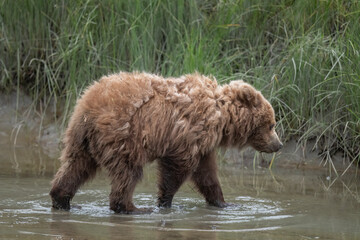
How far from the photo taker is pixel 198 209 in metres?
7.05

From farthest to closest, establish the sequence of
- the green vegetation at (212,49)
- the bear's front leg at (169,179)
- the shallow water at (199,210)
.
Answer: the green vegetation at (212,49) → the bear's front leg at (169,179) → the shallow water at (199,210)

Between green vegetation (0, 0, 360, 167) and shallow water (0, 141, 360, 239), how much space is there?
32.1 inches

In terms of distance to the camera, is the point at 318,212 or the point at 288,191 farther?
the point at 288,191

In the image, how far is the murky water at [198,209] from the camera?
227 inches

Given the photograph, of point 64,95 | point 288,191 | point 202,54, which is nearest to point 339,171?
point 288,191

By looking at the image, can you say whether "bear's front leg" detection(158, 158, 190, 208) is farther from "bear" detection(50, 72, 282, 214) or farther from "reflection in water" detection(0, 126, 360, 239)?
"reflection in water" detection(0, 126, 360, 239)

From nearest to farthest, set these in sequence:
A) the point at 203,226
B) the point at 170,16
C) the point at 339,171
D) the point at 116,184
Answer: the point at 203,226
the point at 116,184
the point at 339,171
the point at 170,16

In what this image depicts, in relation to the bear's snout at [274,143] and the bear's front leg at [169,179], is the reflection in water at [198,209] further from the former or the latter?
the bear's snout at [274,143]

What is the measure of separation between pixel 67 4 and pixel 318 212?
16.8 ft

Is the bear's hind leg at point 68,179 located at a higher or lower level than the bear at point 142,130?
lower

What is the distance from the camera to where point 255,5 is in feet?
33.6

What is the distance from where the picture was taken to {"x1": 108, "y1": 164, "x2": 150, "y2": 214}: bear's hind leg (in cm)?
652

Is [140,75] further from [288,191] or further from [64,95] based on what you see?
[64,95]

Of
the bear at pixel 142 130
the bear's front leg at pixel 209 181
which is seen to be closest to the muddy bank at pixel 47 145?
the bear's front leg at pixel 209 181
